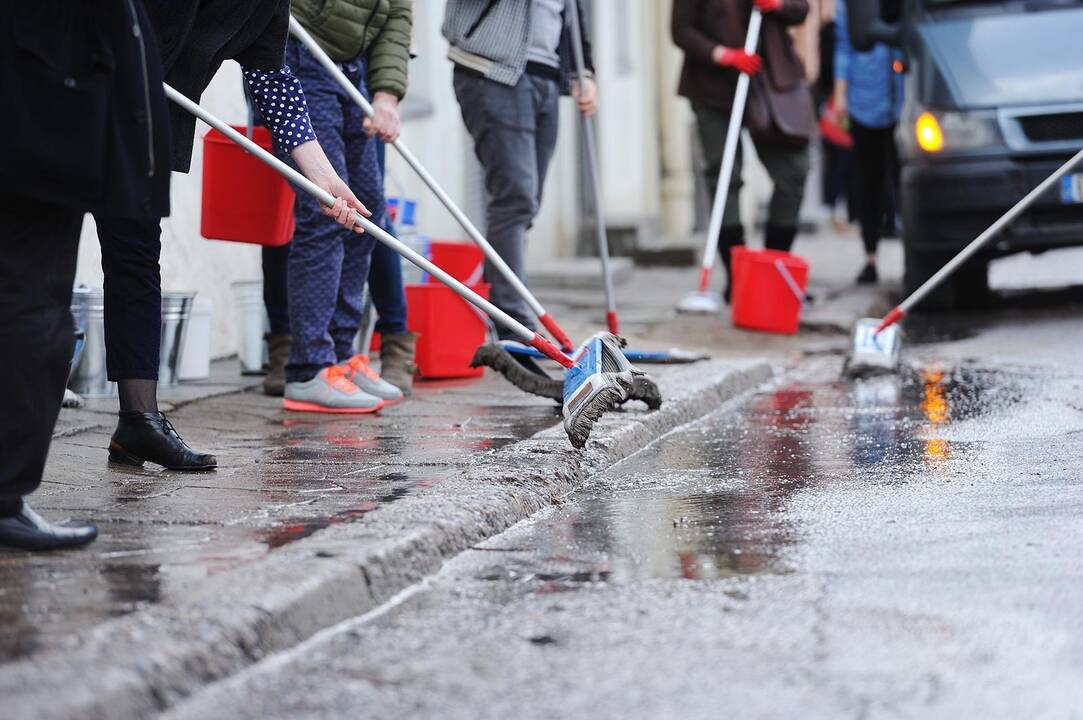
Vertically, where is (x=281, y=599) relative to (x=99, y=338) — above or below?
below

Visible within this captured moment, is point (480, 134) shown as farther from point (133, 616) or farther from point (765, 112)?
point (133, 616)

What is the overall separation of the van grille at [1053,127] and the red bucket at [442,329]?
325cm

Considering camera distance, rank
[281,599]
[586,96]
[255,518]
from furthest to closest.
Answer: [586,96] < [255,518] < [281,599]

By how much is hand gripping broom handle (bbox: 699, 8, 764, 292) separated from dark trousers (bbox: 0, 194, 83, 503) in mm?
5678

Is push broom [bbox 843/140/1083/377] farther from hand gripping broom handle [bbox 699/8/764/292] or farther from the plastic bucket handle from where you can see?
hand gripping broom handle [bbox 699/8/764/292]

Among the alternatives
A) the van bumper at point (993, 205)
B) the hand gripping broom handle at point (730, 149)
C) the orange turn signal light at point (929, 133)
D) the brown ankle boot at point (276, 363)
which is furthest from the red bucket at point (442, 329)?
the orange turn signal light at point (929, 133)

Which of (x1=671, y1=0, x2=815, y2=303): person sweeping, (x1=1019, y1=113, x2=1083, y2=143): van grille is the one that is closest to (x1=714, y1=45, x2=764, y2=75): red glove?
(x1=671, y1=0, x2=815, y2=303): person sweeping

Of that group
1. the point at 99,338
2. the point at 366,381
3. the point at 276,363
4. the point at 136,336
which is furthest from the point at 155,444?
the point at 276,363

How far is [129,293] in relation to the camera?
13.9ft

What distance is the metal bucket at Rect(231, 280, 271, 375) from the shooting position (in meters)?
6.52

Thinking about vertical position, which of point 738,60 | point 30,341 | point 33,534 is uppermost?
point 738,60

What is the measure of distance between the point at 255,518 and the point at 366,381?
78.1 inches

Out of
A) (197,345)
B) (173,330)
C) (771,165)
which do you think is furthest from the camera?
(771,165)

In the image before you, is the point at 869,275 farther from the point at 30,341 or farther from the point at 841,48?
the point at 30,341
